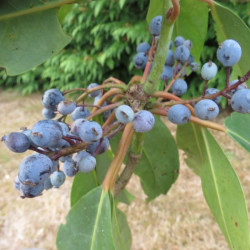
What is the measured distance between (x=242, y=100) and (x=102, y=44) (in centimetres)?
332

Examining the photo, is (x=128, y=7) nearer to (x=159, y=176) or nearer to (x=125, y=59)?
(x=125, y=59)

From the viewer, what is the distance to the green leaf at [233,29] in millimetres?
629

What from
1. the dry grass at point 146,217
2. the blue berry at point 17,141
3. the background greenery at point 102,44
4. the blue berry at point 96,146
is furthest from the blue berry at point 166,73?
the background greenery at point 102,44

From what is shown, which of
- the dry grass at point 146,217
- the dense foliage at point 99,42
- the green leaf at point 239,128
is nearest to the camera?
the green leaf at point 239,128

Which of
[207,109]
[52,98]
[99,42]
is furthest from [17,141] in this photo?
[99,42]

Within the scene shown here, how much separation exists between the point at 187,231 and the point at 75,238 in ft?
4.97

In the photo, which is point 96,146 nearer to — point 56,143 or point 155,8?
point 56,143

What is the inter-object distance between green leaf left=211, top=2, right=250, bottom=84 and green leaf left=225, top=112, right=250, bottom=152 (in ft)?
0.31

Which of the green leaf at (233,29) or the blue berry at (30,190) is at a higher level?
the green leaf at (233,29)

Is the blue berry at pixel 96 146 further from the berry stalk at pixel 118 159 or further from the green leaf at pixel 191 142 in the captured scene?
the green leaf at pixel 191 142

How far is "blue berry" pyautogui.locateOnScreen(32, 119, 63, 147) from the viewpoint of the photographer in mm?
409

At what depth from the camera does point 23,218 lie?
214 centimetres

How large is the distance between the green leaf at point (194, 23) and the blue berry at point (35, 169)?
51 cm

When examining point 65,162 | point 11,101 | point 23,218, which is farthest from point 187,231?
point 11,101
